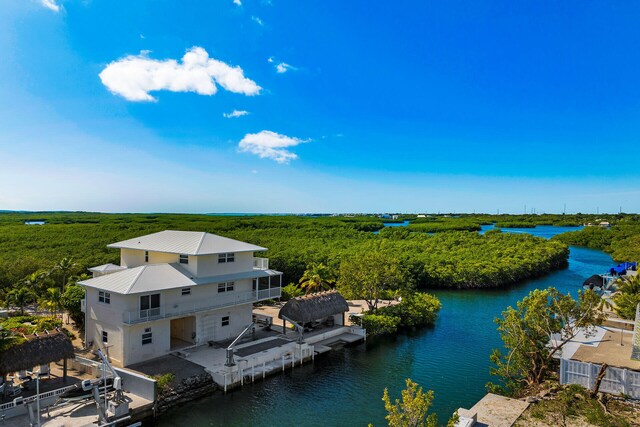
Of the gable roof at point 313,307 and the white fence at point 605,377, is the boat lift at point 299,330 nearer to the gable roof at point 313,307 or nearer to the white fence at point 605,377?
the gable roof at point 313,307

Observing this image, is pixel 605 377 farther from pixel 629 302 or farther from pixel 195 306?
pixel 195 306

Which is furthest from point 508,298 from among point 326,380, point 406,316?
point 326,380

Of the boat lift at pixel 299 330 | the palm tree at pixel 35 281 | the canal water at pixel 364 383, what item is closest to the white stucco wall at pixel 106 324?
the canal water at pixel 364 383

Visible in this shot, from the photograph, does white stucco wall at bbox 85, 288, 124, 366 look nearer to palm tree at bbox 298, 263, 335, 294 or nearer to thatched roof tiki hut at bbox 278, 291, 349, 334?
thatched roof tiki hut at bbox 278, 291, 349, 334

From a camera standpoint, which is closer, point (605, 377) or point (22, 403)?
point (22, 403)

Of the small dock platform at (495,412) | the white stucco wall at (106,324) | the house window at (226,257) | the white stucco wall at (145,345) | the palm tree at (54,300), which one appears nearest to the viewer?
the small dock platform at (495,412)

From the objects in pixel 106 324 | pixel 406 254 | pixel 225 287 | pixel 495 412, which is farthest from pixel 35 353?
pixel 406 254
